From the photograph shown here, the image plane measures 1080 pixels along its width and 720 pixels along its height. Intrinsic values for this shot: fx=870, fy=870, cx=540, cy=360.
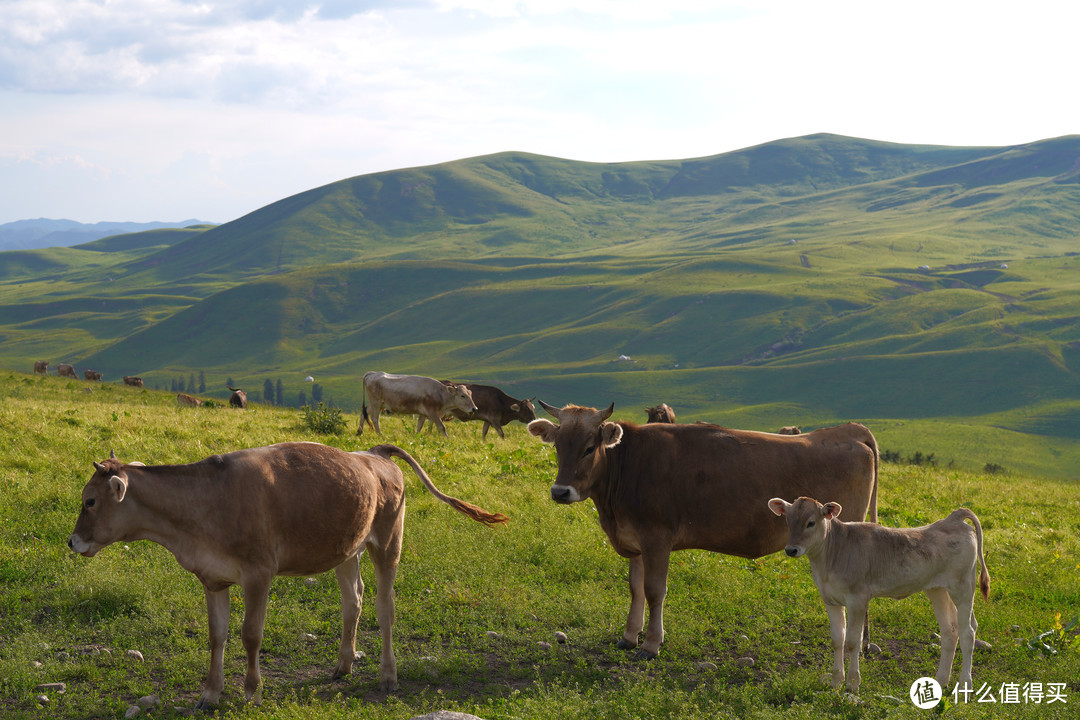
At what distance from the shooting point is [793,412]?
160875mm

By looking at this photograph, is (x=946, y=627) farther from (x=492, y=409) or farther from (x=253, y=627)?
(x=492, y=409)

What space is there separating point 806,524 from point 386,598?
5.37m

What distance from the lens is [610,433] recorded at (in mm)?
12438

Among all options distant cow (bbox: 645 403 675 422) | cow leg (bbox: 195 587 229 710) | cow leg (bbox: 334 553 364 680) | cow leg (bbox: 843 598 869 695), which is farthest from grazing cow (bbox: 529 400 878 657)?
distant cow (bbox: 645 403 675 422)

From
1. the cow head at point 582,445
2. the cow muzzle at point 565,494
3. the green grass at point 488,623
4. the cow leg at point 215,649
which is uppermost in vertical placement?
the cow head at point 582,445

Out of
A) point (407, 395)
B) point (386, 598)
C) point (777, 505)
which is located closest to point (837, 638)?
point (777, 505)

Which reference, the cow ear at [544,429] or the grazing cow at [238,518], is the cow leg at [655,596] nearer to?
the cow ear at [544,429]

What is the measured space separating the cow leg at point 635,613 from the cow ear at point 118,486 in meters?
6.90

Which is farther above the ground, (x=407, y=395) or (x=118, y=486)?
(x=118, y=486)

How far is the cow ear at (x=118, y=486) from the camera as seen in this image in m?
9.27

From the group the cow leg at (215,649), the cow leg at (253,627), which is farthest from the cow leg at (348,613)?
the cow leg at (215,649)

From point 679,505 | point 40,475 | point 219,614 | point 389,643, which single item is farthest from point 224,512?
point 40,475

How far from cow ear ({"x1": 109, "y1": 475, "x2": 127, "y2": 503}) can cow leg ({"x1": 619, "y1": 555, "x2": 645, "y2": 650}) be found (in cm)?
690

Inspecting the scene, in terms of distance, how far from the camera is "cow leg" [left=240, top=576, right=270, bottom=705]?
9.71 meters
